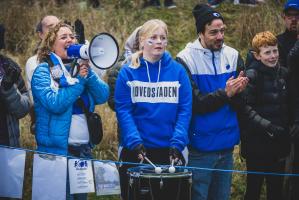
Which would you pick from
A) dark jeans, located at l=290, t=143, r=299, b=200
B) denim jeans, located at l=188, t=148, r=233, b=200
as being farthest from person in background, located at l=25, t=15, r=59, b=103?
dark jeans, located at l=290, t=143, r=299, b=200

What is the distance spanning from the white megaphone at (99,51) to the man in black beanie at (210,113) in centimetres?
73

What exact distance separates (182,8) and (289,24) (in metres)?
5.73

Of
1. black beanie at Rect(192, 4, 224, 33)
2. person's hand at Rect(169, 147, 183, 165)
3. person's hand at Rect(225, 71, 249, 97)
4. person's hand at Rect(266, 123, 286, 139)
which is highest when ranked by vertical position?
black beanie at Rect(192, 4, 224, 33)

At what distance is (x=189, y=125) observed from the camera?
713 centimetres

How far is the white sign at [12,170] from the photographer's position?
664cm

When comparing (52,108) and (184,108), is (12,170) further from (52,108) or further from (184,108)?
(184,108)

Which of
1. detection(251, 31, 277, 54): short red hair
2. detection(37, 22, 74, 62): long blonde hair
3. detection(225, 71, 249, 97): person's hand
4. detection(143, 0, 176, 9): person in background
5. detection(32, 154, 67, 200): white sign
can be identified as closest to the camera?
detection(32, 154, 67, 200): white sign

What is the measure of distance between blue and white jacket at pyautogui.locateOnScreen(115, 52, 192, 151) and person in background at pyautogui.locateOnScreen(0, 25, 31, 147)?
0.87 meters

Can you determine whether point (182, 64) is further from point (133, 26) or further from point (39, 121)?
point (133, 26)

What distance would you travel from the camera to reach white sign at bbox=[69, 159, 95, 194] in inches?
264

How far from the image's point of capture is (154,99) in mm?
6680

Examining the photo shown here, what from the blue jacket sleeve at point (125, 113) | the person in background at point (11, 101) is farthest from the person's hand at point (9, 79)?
the blue jacket sleeve at point (125, 113)

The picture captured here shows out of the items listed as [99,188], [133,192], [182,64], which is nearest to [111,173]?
[99,188]

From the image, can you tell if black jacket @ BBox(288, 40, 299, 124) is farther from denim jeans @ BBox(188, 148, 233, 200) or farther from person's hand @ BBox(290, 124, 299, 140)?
denim jeans @ BBox(188, 148, 233, 200)
